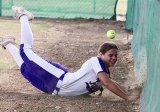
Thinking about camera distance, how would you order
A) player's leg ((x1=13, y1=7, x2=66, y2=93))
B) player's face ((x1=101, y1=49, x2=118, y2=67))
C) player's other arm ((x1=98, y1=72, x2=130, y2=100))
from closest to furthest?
player's other arm ((x1=98, y1=72, x2=130, y2=100))
player's face ((x1=101, y1=49, x2=118, y2=67))
player's leg ((x1=13, y1=7, x2=66, y2=93))

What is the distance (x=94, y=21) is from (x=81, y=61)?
→ 7590 millimetres

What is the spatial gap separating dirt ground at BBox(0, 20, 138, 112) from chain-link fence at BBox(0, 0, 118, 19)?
959 mm

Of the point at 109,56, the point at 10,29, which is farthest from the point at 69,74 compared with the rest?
the point at 10,29

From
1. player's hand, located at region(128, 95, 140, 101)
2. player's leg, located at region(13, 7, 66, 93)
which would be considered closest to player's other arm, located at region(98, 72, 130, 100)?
player's hand, located at region(128, 95, 140, 101)

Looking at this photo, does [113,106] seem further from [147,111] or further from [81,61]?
[81,61]

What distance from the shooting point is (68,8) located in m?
18.4

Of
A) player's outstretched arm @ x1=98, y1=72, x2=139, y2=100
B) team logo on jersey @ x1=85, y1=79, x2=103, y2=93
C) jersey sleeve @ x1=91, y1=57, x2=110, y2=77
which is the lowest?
team logo on jersey @ x1=85, y1=79, x2=103, y2=93

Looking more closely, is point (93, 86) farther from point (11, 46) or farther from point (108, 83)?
point (11, 46)

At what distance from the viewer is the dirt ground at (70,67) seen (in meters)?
6.28

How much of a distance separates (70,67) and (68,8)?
367 inches

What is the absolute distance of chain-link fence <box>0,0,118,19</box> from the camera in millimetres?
18156

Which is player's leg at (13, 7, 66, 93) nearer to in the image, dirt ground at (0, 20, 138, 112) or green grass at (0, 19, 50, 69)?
dirt ground at (0, 20, 138, 112)

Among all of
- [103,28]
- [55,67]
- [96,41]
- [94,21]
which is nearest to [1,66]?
[55,67]

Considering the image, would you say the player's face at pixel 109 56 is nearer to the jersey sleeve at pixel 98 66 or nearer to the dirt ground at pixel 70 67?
the jersey sleeve at pixel 98 66
